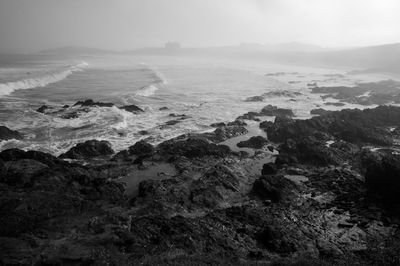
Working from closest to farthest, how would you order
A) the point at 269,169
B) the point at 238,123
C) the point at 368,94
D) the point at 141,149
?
the point at 269,169 < the point at 141,149 < the point at 238,123 < the point at 368,94

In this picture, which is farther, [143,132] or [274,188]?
[143,132]

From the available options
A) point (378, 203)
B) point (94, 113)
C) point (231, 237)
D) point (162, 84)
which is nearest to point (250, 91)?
point (162, 84)

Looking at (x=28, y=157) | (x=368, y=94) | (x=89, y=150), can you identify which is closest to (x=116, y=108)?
(x=89, y=150)

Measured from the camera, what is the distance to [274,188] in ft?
49.9

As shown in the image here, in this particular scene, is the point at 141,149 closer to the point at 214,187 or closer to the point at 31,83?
the point at 214,187

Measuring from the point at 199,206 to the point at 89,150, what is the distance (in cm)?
913

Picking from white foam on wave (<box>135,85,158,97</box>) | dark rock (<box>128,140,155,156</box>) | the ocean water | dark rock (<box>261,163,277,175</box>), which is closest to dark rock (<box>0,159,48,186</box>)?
the ocean water

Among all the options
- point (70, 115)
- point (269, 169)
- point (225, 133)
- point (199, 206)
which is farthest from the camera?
point (70, 115)

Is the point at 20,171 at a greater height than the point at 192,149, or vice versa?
the point at 20,171

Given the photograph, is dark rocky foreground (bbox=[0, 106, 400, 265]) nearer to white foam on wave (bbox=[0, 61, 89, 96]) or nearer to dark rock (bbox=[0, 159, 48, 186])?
dark rock (bbox=[0, 159, 48, 186])

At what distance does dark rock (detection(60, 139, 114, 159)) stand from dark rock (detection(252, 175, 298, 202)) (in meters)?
9.66

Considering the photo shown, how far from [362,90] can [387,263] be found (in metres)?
49.0

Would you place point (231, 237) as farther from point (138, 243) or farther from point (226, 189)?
point (226, 189)

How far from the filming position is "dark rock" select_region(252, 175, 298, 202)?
1490 centimetres
